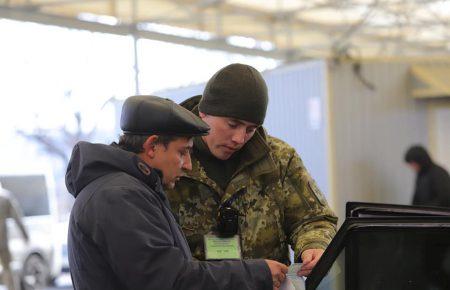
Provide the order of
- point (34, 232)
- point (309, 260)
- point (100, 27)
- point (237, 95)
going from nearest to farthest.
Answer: point (309, 260) < point (237, 95) < point (34, 232) < point (100, 27)

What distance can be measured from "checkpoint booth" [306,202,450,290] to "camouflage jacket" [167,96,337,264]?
442 mm

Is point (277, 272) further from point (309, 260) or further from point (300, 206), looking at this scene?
point (300, 206)

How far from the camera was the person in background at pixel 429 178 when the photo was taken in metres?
5.49

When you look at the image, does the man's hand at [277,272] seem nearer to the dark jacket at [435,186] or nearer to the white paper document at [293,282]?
the white paper document at [293,282]

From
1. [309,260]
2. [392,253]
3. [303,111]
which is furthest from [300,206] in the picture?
[303,111]

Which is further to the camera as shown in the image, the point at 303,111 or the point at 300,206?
the point at 303,111

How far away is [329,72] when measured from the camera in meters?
5.17

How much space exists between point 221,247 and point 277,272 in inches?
15.5

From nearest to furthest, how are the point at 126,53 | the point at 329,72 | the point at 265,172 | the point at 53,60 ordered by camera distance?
the point at 265,172
the point at 329,72
the point at 53,60
the point at 126,53

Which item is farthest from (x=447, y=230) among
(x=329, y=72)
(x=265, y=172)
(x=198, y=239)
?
(x=329, y=72)

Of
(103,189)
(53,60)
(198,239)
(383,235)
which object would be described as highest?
(53,60)

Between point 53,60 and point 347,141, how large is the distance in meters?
2.54

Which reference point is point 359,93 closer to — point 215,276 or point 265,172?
point 265,172

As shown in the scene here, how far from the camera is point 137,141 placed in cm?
153
